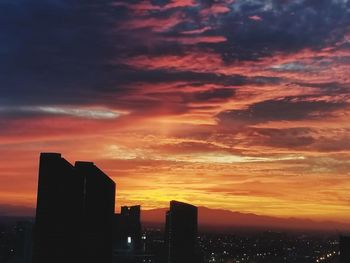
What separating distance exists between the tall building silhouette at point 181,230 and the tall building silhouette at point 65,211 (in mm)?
95861

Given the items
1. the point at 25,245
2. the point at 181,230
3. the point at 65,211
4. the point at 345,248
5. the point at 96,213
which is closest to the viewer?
the point at 65,211

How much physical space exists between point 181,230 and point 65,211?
361 feet

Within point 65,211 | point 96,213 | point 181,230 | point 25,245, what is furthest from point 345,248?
point 65,211

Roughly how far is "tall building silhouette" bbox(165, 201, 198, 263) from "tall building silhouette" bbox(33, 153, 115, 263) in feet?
315

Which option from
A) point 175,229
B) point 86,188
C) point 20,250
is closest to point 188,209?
point 175,229

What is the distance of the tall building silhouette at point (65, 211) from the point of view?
5161 centimetres

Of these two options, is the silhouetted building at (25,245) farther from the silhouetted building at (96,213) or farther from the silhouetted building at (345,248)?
the silhouetted building at (345,248)

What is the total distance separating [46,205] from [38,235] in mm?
3369

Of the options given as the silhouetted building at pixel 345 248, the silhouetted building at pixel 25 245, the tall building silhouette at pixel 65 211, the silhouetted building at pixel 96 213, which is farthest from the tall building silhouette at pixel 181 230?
the tall building silhouette at pixel 65 211

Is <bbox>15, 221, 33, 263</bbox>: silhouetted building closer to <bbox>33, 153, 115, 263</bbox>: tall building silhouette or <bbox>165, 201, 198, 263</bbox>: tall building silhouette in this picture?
<bbox>165, 201, 198, 263</bbox>: tall building silhouette

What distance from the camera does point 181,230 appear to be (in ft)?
527

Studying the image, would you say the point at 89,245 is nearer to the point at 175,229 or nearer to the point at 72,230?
the point at 72,230

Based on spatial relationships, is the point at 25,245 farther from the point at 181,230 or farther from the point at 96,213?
the point at 96,213

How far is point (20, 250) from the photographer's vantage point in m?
143
